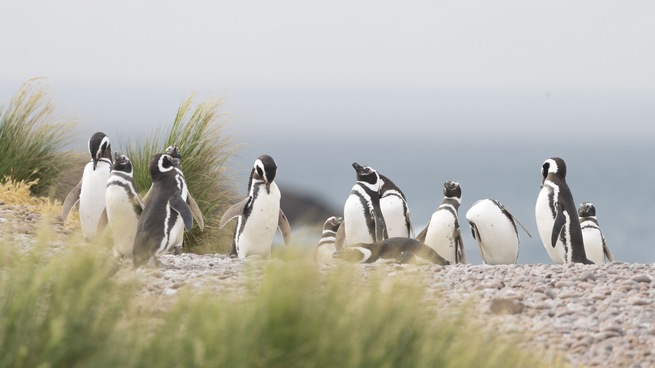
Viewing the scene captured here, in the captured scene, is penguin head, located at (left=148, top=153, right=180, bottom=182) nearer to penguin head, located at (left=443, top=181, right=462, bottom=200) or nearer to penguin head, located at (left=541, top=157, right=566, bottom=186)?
penguin head, located at (left=443, top=181, right=462, bottom=200)

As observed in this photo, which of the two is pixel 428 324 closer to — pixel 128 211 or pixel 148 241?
pixel 148 241

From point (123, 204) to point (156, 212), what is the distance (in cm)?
55

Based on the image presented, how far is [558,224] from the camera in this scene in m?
6.13

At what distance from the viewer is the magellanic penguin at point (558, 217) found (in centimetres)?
618

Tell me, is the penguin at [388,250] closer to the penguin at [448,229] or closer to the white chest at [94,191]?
the penguin at [448,229]

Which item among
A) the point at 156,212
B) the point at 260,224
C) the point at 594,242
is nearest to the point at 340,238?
the point at 260,224

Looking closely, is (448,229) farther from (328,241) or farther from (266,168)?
(266,168)

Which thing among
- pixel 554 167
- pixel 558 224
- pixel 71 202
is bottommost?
pixel 71 202

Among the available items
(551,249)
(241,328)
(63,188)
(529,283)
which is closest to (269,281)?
(241,328)

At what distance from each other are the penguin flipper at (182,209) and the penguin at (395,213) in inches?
97.6

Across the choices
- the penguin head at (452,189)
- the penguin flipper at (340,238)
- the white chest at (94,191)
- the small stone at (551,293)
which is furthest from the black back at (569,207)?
the white chest at (94,191)

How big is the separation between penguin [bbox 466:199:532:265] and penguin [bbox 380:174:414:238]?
0.68m

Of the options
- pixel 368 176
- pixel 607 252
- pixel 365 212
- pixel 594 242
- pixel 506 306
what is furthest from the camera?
pixel 607 252

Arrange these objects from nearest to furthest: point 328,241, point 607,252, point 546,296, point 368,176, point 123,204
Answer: point 546,296
point 123,204
point 368,176
point 328,241
point 607,252
